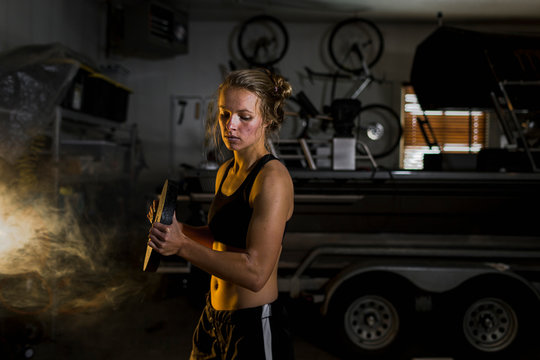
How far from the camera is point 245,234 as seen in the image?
1328 mm

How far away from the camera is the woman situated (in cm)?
112

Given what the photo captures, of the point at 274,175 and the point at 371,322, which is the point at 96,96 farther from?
the point at 274,175

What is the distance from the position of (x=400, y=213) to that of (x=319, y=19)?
5.68 meters

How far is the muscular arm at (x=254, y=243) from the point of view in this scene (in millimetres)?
1074

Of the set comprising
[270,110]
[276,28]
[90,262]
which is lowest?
[90,262]

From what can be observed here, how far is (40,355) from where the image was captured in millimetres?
3207

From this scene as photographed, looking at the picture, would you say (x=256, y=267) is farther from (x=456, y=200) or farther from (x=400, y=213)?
(x=456, y=200)

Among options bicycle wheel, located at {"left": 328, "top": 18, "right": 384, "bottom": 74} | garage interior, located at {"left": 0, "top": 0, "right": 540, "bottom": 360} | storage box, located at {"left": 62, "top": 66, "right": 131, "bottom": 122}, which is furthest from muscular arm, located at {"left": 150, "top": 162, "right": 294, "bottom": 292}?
bicycle wheel, located at {"left": 328, "top": 18, "right": 384, "bottom": 74}

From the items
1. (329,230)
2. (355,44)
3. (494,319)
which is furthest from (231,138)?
(355,44)

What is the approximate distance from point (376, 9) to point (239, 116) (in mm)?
6915

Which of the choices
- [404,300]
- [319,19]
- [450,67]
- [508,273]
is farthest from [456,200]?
[319,19]

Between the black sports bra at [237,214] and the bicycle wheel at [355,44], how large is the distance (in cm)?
680

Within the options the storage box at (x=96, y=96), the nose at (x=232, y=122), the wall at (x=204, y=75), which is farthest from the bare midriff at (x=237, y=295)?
the wall at (x=204, y=75)

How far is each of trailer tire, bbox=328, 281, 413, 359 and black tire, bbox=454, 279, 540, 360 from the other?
19.8 inches
